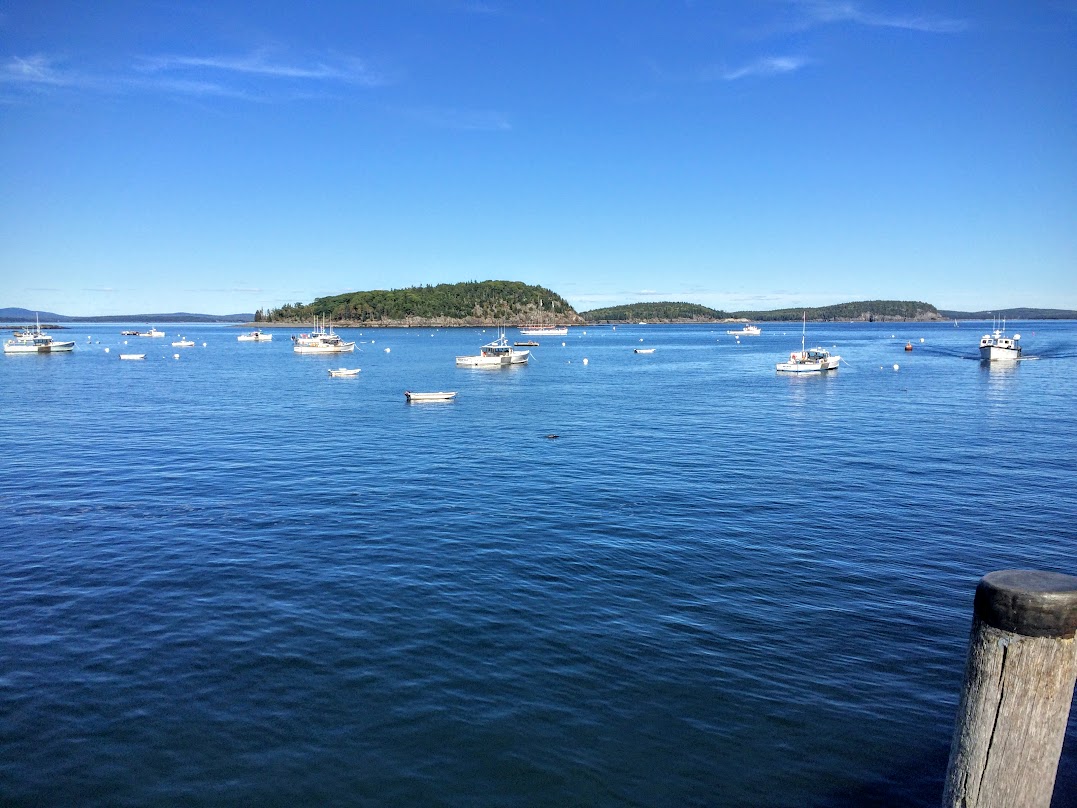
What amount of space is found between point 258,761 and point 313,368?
104693mm

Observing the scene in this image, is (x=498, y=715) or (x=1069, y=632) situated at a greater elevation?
(x=1069, y=632)

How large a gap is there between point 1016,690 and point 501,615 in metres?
12.1

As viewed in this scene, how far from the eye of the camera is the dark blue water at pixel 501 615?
444 inches

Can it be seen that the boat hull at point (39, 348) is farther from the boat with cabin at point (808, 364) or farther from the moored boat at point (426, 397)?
the boat with cabin at point (808, 364)

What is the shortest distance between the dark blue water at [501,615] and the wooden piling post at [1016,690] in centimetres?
461

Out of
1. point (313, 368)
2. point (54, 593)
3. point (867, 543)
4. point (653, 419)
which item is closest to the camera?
point (54, 593)

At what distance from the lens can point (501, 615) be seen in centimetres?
1688

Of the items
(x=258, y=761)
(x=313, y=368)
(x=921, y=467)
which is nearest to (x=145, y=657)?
(x=258, y=761)

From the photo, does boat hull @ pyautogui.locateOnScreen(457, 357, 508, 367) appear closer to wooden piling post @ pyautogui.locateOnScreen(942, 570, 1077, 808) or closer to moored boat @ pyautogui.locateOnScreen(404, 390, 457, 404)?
moored boat @ pyautogui.locateOnScreen(404, 390, 457, 404)

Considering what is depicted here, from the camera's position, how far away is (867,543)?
2247 centimetres

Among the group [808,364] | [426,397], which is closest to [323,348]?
[426,397]

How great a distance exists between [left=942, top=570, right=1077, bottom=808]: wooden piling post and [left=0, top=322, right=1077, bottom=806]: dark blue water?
4611 millimetres

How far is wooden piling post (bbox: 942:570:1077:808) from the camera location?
6051 millimetres

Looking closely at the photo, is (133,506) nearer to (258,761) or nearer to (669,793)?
(258,761)
